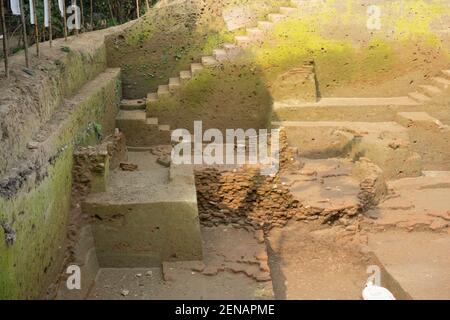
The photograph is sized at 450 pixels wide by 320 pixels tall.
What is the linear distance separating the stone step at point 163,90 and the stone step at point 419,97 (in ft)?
14.6

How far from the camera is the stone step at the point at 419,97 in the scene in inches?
355

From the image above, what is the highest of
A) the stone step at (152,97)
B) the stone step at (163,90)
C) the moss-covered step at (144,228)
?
the stone step at (163,90)

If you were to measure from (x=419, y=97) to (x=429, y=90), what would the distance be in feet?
0.69

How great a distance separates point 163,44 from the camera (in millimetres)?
10164

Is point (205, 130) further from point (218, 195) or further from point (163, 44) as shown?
point (218, 195)

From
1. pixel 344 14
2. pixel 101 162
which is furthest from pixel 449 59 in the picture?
pixel 101 162

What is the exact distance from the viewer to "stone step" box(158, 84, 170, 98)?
941cm

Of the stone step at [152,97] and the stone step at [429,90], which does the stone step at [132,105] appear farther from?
the stone step at [429,90]

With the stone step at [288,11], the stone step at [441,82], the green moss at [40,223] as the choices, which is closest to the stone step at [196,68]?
the stone step at [288,11]

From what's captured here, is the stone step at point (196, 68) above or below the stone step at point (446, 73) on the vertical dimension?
above

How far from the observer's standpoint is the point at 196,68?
9.53m

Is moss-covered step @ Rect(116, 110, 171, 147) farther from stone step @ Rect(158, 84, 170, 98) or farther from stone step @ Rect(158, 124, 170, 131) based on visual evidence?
stone step @ Rect(158, 84, 170, 98)

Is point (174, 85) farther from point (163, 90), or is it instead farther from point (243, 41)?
point (243, 41)

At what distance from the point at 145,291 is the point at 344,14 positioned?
6.43m
